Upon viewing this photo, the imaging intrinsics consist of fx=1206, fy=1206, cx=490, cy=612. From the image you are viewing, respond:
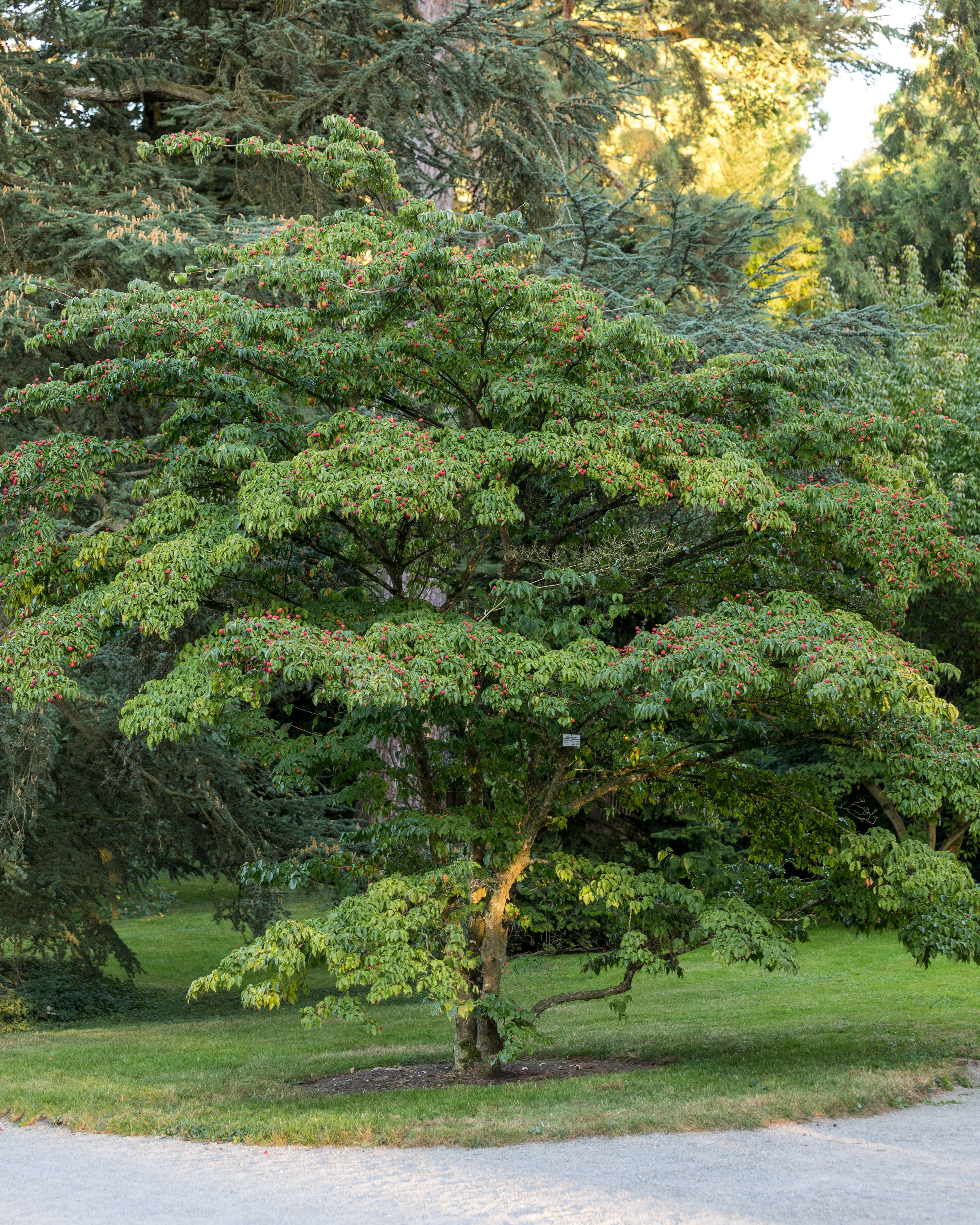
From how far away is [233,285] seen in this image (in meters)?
12.9

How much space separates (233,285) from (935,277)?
64.3ft

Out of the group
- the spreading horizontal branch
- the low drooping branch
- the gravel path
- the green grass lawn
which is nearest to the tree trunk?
the low drooping branch

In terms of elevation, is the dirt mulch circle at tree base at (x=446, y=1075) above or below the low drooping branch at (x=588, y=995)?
below

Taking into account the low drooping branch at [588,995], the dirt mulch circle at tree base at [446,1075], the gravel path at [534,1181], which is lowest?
the dirt mulch circle at tree base at [446,1075]

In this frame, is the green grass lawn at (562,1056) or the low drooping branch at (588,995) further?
the low drooping branch at (588,995)

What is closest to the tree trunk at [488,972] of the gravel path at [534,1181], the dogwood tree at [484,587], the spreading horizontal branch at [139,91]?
the dogwood tree at [484,587]

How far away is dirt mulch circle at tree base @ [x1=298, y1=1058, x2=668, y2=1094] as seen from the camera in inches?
395

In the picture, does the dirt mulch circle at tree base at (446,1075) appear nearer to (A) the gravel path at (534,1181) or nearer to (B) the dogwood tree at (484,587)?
(B) the dogwood tree at (484,587)

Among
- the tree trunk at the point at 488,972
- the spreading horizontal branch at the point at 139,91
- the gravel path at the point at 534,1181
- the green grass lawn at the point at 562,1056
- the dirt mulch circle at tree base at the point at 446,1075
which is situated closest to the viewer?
the gravel path at the point at 534,1181

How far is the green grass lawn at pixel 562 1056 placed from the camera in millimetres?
8109

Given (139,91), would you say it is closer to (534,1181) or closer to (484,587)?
(484,587)

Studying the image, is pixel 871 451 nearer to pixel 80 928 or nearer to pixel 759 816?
pixel 759 816

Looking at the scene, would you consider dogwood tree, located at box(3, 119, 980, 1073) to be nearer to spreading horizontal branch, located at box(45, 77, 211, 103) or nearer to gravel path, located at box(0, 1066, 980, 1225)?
gravel path, located at box(0, 1066, 980, 1225)

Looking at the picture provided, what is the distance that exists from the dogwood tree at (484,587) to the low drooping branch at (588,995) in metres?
0.07
